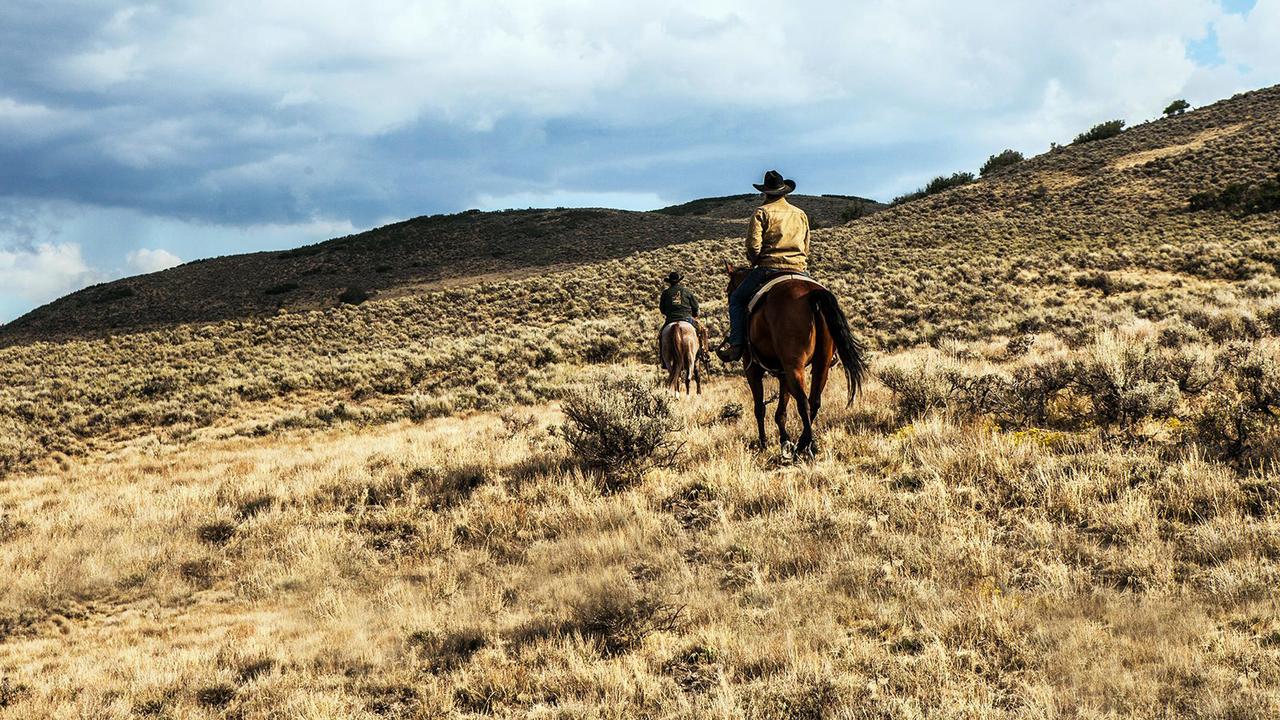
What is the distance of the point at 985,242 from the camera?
3891 cm

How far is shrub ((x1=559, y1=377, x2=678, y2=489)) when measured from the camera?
7875 millimetres

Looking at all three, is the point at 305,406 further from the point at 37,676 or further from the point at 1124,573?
the point at 1124,573

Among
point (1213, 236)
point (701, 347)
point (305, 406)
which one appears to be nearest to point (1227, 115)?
point (1213, 236)

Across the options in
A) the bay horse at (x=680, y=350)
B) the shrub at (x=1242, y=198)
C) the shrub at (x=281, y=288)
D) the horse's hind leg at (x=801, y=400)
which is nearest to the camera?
the horse's hind leg at (x=801, y=400)

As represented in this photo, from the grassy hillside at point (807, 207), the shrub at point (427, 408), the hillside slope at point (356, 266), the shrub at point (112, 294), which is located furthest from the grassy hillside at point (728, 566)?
the grassy hillside at point (807, 207)

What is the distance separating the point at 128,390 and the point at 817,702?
3061 centimetres

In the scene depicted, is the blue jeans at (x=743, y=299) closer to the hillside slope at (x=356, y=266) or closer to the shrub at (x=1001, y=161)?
the hillside slope at (x=356, y=266)

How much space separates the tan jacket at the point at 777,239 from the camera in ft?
28.0

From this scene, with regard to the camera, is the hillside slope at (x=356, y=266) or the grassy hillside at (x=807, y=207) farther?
the grassy hillside at (x=807, y=207)

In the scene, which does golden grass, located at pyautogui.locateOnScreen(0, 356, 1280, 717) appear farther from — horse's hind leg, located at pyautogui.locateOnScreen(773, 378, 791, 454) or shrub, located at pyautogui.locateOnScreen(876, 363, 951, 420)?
horse's hind leg, located at pyautogui.locateOnScreen(773, 378, 791, 454)

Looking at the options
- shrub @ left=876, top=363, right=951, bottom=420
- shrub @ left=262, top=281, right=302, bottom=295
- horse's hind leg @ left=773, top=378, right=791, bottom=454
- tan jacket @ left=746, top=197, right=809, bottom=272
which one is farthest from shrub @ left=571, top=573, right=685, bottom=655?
shrub @ left=262, top=281, right=302, bottom=295

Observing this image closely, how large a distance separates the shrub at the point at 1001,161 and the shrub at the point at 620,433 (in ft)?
202

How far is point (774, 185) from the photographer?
8602mm

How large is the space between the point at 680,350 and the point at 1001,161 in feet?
190
